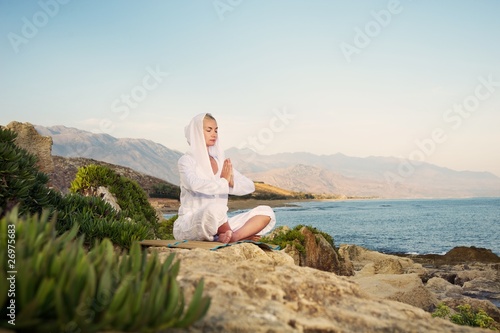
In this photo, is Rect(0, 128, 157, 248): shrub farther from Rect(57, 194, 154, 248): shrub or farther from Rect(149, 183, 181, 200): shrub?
Rect(149, 183, 181, 200): shrub

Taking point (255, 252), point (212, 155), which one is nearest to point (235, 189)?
point (212, 155)

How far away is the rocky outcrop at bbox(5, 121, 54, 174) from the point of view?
405 inches

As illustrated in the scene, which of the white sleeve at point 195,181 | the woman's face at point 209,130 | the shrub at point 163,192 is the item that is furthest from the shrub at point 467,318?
the shrub at point 163,192

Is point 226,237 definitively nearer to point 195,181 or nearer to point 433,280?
→ point 195,181

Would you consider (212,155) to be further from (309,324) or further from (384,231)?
(384,231)

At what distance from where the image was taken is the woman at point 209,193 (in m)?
7.04

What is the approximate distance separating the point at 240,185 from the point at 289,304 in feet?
15.5

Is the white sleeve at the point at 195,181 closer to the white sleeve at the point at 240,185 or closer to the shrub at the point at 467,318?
the white sleeve at the point at 240,185

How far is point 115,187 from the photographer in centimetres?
1283

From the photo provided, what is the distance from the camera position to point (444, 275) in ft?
65.0

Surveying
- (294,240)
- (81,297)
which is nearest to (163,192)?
(294,240)

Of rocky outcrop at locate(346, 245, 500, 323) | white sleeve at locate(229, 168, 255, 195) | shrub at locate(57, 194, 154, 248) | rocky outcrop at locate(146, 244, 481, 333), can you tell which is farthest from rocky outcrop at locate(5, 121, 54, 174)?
rocky outcrop at locate(146, 244, 481, 333)

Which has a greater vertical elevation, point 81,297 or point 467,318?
point 81,297

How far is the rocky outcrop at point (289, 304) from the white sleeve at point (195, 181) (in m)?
3.34
